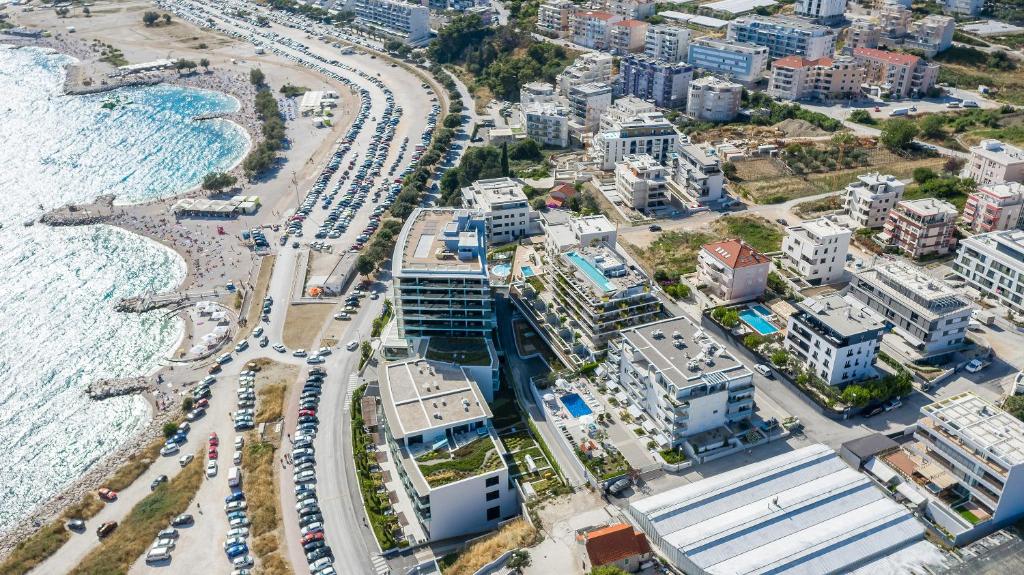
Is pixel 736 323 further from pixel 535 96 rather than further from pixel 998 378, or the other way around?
pixel 535 96

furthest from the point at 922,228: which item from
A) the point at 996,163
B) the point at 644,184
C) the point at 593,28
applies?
A: the point at 593,28

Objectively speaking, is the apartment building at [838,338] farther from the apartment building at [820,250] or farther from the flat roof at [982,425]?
the apartment building at [820,250]

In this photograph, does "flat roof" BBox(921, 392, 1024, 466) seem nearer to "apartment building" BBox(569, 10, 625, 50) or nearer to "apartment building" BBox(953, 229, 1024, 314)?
"apartment building" BBox(953, 229, 1024, 314)

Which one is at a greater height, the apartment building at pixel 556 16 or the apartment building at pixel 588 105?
the apartment building at pixel 556 16

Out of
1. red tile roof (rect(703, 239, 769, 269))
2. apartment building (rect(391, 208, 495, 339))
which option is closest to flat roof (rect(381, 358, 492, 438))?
apartment building (rect(391, 208, 495, 339))

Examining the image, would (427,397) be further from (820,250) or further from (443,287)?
(820,250)

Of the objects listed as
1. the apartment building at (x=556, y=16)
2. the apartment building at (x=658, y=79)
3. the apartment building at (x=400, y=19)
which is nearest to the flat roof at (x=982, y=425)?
the apartment building at (x=658, y=79)

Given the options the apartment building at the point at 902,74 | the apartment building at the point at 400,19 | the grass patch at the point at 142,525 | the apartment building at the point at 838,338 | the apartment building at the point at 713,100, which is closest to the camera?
the grass patch at the point at 142,525
